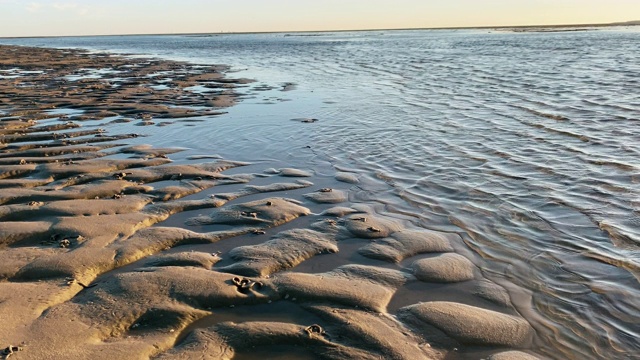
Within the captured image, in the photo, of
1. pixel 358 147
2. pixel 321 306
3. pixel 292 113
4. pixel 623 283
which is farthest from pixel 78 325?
pixel 292 113

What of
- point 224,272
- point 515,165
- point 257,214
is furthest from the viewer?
point 515,165

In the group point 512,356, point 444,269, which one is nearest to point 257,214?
point 444,269

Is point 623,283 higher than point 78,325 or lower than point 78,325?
lower

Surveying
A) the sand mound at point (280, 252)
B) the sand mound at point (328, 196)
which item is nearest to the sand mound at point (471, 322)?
the sand mound at point (280, 252)

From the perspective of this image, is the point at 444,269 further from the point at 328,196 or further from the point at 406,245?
the point at 328,196

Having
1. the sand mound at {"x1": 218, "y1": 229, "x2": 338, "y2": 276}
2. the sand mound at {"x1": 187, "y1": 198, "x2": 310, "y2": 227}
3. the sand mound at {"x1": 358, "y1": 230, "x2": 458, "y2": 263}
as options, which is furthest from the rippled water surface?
the sand mound at {"x1": 218, "y1": 229, "x2": 338, "y2": 276}

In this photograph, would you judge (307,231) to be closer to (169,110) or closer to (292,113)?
(292,113)

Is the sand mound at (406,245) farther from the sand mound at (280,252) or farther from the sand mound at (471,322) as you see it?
the sand mound at (471,322)

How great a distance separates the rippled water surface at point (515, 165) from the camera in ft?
14.3

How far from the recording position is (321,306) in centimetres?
401

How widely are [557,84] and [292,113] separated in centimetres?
1085

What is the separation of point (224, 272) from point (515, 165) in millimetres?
5869

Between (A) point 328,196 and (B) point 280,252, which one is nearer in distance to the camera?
(B) point 280,252

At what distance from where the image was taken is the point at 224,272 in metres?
4.61
